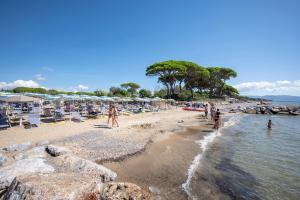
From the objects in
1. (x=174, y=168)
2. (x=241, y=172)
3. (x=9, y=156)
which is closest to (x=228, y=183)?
(x=241, y=172)

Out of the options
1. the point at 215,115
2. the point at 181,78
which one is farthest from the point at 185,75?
the point at 215,115

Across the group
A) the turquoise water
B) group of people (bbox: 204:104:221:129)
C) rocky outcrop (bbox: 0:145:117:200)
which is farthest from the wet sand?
group of people (bbox: 204:104:221:129)

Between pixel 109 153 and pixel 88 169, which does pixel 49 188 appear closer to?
pixel 88 169

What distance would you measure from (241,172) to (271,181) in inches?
38.9

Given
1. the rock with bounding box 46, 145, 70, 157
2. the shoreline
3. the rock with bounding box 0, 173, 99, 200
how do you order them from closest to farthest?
the rock with bounding box 0, 173, 99, 200, the shoreline, the rock with bounding box 46, 145, 70, 157

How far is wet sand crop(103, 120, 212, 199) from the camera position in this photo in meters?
5.84

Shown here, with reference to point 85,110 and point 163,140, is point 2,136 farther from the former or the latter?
point 85,110

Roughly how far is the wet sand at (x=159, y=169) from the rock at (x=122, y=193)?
2.93ft

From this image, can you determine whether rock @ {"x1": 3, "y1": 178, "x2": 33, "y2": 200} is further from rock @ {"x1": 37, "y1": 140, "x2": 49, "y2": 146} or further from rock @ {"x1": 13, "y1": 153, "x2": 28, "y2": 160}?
rock @ {"x1": 37, "y1": 140, "x2": 49, "y2": 146}

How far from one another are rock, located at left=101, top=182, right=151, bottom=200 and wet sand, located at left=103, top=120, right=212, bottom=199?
89 cm

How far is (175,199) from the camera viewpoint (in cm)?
528

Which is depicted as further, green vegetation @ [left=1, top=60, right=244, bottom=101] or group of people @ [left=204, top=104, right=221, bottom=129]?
green vegetation @ [left=1, top=60, right=244, bottom=101]

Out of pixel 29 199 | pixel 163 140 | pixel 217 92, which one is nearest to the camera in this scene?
pixel 29 199

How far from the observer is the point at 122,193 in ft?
14.8
